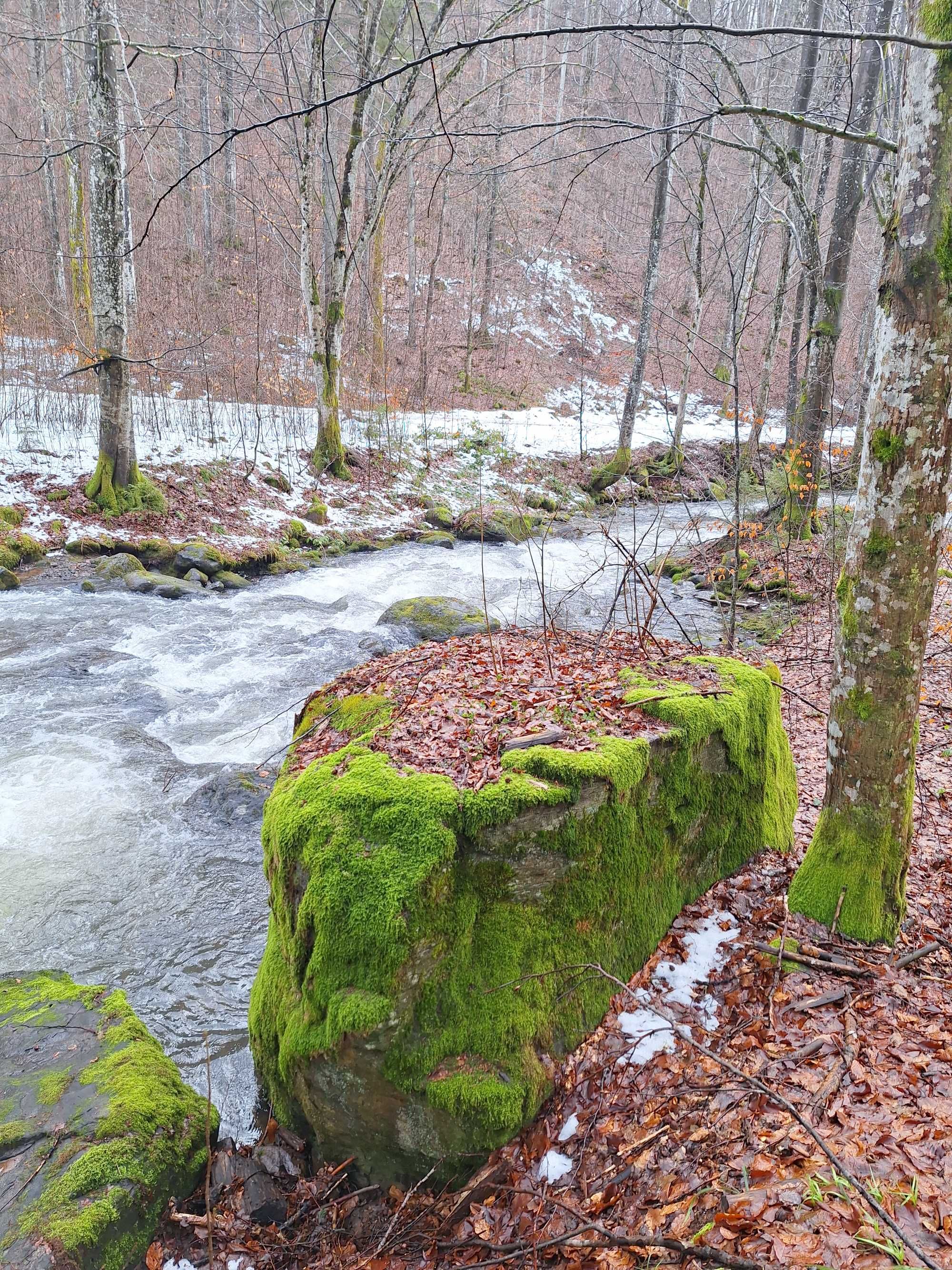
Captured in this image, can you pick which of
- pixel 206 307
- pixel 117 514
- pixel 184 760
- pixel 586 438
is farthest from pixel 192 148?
pixel 184 760

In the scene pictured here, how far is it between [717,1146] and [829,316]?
11.7 m

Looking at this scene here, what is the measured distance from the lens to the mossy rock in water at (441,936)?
3141 mm

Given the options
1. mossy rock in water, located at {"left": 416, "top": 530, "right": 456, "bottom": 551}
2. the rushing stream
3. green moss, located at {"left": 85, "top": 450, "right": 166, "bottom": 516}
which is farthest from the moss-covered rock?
mossy rock in water, located at {"left": 416, "top": 530, "right": 456, "bottom": 551}

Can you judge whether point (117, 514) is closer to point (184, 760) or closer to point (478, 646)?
point (184, 760)

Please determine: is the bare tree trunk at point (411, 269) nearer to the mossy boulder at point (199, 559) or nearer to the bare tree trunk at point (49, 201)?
the bare tree trunk at point (49, 201)

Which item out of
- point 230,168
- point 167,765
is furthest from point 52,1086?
Result: point 230,168

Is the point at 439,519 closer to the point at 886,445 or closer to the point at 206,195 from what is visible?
the point at 886,445

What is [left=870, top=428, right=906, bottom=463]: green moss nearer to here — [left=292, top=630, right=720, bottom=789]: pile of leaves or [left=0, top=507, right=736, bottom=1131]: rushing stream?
[left=292, top=630, right=720, bottom=789]: pile of leaves

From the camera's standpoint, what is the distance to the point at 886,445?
312 cm

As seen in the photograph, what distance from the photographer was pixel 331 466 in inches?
675

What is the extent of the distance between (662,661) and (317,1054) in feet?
10.1

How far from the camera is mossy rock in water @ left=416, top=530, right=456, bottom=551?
1588 cm

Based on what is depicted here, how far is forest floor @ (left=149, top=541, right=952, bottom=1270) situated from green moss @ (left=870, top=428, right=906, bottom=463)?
2310 millimetres

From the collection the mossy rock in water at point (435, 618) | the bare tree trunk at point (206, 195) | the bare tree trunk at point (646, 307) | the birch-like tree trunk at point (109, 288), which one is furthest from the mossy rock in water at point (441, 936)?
the bare tree trunk at point (206, 195)
